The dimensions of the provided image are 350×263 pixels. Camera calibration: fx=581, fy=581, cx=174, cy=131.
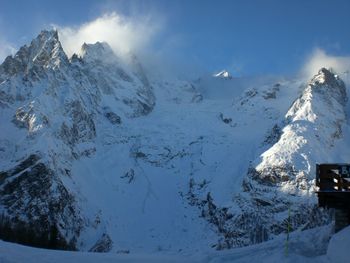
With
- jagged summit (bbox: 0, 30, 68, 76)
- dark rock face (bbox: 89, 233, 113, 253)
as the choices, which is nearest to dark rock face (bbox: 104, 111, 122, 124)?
jagged summit (bbox: 0, 30, 68, 76)

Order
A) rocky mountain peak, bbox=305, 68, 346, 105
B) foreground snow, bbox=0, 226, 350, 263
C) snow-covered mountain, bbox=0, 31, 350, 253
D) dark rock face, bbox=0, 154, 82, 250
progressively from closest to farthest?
foreground snow, bbox=0, 226, 350, 263
dark rock face, bbox=0, 154, 82, 250
snow-covered mountain, bbox=0, 31, 350, 253
rocky mountain peak, bbox=305, 68, 346, 105

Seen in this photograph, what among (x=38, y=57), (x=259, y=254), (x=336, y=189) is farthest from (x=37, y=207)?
(x=336, y=189)

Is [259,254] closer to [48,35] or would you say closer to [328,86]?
[328,86]

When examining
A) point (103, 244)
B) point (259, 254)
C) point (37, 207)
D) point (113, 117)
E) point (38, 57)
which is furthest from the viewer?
point (38, 57)

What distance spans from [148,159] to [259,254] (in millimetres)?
120634

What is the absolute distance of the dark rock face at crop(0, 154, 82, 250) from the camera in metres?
112

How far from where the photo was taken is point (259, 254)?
21141mm

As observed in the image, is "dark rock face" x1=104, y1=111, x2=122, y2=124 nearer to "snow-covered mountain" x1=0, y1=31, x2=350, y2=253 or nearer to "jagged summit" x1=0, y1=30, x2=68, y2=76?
"snow-covered mountain" x1=0, y1=31, x2=350, y2=253

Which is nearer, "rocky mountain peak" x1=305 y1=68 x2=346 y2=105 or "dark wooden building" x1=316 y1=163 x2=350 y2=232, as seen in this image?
"dark wooden building" x1=316 y1=163 x2=350 y2=232

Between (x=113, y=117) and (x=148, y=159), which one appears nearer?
(x=148, y=159)

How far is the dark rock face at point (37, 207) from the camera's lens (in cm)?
11215

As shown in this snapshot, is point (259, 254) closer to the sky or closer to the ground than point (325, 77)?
closer to the ground

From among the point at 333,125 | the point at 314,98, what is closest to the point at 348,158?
the point at 333,125

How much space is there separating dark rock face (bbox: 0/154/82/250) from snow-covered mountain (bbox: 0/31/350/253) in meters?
0.23
